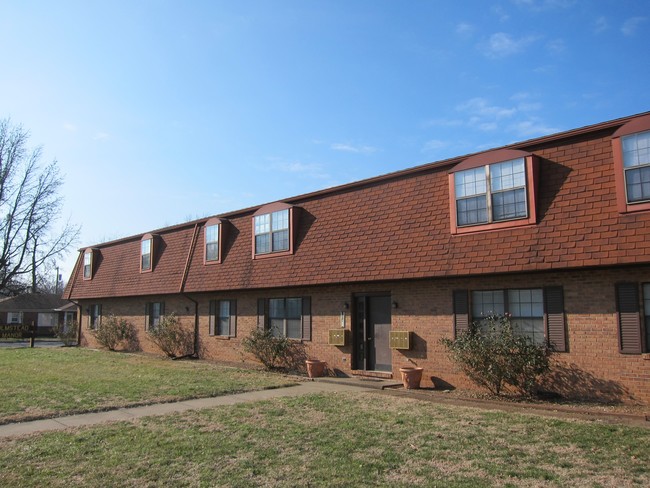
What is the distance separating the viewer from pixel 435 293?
1291 centimetres

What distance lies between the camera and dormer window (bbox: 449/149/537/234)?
38.0ft

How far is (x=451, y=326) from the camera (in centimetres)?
1251

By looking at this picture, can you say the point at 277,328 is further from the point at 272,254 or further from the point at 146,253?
the point at 146,253

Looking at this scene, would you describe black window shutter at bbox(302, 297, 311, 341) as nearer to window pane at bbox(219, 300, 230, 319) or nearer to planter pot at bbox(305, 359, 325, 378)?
planter pot at bbox(305, 359, 325, 378)

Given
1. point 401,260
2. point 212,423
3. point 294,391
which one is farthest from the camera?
point 401,260

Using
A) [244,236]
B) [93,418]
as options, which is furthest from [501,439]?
[244,236]

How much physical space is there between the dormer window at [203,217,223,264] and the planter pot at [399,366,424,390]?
31.1 feet

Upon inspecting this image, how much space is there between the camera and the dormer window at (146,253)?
23641 millimetres

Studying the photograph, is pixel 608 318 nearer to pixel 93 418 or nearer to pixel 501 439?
pixel 501 439

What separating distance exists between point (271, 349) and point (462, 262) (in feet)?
23.2

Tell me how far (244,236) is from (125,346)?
10.5 metres

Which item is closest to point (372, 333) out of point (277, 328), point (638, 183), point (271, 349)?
point (271, 349)

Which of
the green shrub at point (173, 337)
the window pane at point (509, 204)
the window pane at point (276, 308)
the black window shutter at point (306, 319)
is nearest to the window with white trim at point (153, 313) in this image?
the green shrub at point (173, 337)

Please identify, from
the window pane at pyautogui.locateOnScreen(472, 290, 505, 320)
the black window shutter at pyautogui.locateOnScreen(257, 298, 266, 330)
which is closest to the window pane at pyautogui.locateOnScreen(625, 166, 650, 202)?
the window pane at pyautogui.locateOnScreen(472, 290, 505, 320)
